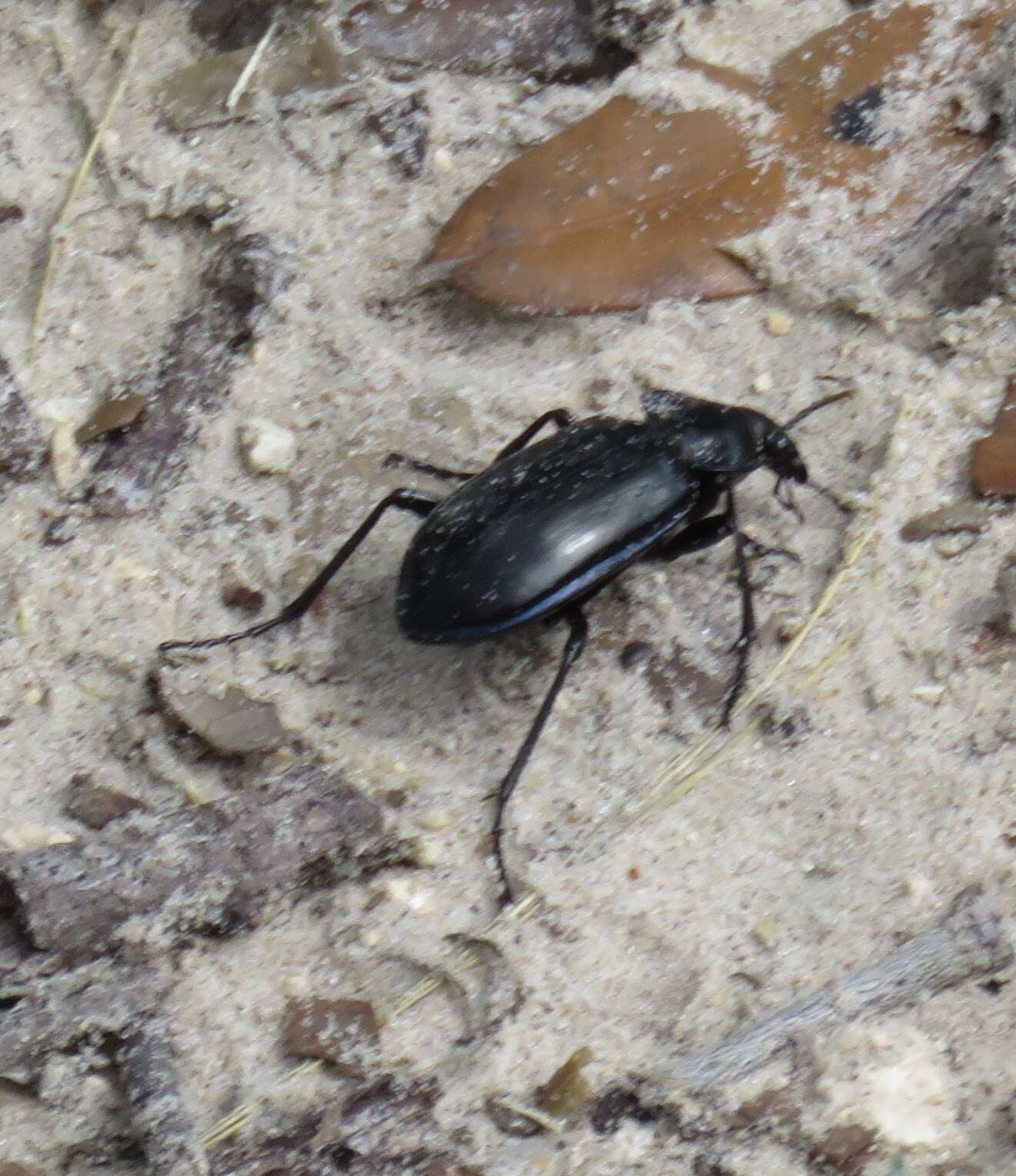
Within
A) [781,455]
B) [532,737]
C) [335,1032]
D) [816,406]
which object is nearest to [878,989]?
[532,737]

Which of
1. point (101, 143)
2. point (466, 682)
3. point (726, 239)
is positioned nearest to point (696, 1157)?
point (466, 682)

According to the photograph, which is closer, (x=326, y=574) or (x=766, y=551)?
(x=326, y=574)

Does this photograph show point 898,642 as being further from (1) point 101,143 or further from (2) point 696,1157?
(1) point 101,143

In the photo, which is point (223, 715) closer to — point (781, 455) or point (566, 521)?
point (566, 521)

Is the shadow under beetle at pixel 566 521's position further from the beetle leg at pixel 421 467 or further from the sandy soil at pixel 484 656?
the sandy soil at pixel 484 656

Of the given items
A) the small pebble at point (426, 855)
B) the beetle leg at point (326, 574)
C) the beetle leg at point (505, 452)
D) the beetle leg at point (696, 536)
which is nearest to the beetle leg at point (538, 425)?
the beetle leg at point (505, 452)

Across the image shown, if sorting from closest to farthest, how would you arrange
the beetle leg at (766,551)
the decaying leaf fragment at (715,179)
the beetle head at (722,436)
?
the beetle head at (722,436) → the beetle leg at (766,551) → the decaying leaf fragment at (715,179)
